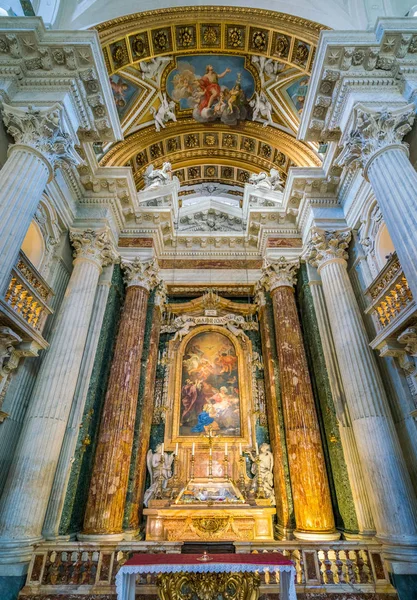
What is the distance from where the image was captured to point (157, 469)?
8.25 meters

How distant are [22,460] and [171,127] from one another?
11.0 m

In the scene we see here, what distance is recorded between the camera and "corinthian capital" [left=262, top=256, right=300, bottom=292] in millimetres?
9664

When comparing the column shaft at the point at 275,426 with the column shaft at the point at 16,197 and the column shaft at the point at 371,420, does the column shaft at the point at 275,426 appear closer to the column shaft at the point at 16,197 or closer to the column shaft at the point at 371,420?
the column shaft at the point at 371,420

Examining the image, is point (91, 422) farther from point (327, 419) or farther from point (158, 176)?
point (158, 176)

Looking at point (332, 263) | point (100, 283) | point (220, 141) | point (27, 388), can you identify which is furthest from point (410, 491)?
point (220, 141)

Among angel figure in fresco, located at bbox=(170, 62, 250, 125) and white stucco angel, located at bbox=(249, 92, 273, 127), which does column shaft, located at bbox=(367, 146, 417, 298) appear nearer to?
white stucco angel, located at bbox=(249, 92, 273, 127)

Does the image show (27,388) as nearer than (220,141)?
Yes

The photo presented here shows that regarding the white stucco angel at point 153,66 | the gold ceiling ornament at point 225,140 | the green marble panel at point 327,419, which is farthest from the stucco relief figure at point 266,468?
the white stucco angel at point 153,66

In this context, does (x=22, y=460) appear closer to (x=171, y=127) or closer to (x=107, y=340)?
(x=107, y=340)

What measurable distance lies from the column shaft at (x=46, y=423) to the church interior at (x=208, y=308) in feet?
0.14

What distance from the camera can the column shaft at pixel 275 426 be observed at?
752cm

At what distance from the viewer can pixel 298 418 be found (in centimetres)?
767

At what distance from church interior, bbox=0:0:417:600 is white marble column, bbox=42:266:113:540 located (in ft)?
0.12

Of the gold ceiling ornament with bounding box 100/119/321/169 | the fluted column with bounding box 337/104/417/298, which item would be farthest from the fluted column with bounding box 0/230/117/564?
the fluted column with bounding box 337/104/417/298
